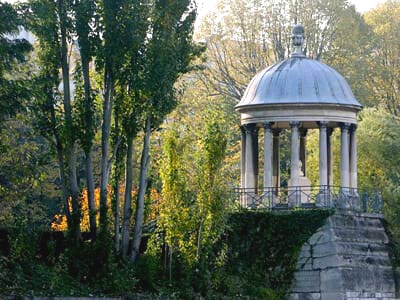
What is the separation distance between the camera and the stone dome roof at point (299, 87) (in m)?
38.5

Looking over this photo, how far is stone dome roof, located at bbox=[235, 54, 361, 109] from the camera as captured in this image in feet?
126

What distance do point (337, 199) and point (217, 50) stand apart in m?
16.9

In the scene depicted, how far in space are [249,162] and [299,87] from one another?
135 inches

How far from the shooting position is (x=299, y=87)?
38844 mm

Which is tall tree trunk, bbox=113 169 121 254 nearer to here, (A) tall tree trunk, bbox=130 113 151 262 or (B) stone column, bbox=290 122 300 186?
(A) tall tree trunk, bbox=130 113 151 262

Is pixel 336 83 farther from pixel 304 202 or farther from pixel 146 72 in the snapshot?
pixel 146 72

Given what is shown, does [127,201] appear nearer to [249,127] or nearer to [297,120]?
[249,127]

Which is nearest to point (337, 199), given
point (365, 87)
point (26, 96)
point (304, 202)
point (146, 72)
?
point (304, 202)

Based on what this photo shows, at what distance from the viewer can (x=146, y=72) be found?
34500 millimetres

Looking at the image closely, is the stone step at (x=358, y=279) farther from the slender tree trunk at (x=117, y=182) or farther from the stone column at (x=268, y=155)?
the slender tree trunk at (x=117, y=182)

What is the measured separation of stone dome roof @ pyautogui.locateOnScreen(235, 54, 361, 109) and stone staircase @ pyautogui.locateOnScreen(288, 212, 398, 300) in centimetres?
424

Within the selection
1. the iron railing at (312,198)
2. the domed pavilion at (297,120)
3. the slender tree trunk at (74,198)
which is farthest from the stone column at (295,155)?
the slender tree trunk at (74,198)

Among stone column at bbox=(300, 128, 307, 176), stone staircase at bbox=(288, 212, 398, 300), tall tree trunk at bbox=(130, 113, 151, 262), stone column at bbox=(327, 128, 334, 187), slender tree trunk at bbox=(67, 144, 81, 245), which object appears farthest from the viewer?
stone column at bbox=(300, 128, 307, 176)

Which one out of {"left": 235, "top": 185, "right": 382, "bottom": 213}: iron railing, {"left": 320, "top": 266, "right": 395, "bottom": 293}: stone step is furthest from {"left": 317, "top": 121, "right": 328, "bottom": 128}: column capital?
{"left": 320, "top": 266, "right": 395, "bottom": 293}: stone step
